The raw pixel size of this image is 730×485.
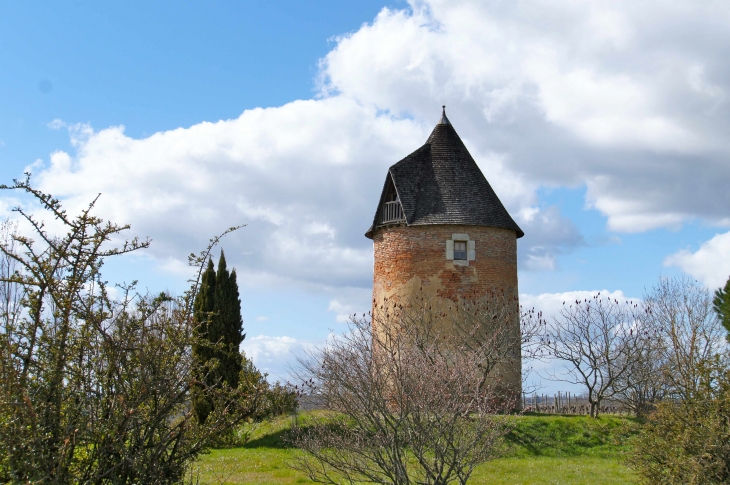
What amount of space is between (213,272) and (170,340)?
18.9m

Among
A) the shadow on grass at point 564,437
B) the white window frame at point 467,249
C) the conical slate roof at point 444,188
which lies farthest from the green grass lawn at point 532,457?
the conical slate roof at point 444,188

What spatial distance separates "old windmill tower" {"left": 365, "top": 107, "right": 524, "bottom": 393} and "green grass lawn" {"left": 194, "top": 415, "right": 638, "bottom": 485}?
8.45 feet

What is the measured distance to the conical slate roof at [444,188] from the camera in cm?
2205

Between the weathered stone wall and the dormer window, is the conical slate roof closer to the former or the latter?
the dormer window

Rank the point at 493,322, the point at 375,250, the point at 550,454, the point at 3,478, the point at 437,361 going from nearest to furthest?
the point at 3,478 < the point at 437,361 < the point at 550,454 < the point at 493,322 < the point at 375,250

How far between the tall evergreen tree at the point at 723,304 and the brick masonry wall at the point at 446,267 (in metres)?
8.69

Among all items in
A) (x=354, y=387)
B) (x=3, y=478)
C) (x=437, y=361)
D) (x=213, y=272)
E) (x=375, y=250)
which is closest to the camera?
(x=3, y=478)

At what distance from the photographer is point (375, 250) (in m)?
23.3

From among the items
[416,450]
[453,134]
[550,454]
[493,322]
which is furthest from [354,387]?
[453,134]

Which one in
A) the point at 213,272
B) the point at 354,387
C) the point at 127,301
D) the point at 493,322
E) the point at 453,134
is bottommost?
the point at 354,387

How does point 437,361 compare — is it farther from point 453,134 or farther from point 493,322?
point 453,134

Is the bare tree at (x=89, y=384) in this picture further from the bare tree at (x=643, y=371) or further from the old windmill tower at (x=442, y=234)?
the bare tree at (x=643, y=371)

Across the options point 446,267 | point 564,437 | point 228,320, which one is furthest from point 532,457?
point 228,320

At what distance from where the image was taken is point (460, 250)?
21.8 m
